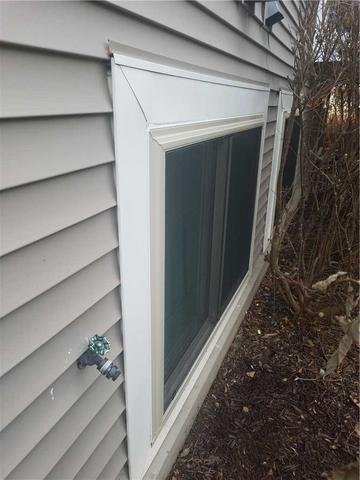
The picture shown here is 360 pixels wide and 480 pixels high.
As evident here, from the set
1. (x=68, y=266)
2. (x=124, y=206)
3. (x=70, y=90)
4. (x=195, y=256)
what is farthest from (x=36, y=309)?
(x=195, y=256)

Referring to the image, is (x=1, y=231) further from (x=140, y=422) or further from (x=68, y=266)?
(x=140, y=422)

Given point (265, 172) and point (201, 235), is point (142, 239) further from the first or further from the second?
point (265, 172)

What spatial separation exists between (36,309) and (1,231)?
9.7 inches

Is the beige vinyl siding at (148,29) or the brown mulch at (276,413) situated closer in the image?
the beige vinyl siding at (148,29)

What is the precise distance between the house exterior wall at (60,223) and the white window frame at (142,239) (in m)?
0.04

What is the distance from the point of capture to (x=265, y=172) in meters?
3.77

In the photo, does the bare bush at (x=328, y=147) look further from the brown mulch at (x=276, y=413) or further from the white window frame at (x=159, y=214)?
the white window frame at (x=159, y=214)

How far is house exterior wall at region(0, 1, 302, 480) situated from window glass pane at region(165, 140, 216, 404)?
579 mm

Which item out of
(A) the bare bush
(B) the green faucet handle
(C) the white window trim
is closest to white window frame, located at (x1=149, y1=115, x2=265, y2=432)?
(B) the green faucet handle

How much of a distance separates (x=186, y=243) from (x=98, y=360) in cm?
109

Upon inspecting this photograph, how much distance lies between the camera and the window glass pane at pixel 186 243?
176 centimetres

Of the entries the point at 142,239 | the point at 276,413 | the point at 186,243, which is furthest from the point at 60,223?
the point at 276,413

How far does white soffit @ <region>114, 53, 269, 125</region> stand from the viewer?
3.59ft

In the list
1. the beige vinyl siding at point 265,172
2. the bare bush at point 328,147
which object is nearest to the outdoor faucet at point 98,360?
the bare bush at point 328,147
